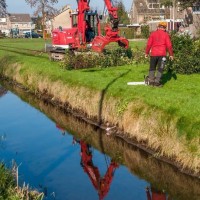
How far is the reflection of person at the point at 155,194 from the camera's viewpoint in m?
10.4

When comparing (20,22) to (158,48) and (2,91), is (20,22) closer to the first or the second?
(2,91)

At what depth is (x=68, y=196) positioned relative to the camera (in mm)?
10445

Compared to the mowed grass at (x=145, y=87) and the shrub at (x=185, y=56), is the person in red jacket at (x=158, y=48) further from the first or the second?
the shrub at (x=185, y=56)

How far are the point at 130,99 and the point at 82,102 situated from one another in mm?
3303

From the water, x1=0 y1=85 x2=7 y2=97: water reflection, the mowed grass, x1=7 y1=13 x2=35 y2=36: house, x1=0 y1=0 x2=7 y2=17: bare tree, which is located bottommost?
the water

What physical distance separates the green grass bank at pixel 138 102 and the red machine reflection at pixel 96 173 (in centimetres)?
137

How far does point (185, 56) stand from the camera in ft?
63.4

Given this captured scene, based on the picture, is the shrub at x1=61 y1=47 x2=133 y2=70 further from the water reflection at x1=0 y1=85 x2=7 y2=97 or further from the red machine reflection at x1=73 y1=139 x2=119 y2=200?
the red machine reflection at x1=73 y1=139 x2=119 y2=200

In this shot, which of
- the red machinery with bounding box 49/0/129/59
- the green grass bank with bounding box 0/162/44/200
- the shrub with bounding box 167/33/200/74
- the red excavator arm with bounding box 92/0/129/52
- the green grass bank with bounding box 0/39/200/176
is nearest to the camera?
the green grass bank with bounding box 0/162/44/200

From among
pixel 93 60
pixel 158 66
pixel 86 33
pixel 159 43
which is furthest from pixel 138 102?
pixel 86 33

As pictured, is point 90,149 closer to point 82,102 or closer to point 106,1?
point 82,102

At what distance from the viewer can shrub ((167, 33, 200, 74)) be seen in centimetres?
1883

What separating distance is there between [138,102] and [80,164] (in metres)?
3.00

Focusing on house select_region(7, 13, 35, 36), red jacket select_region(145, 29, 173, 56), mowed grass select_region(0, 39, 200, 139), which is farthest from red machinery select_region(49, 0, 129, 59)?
house select_region(7, 13, 35, 36)
